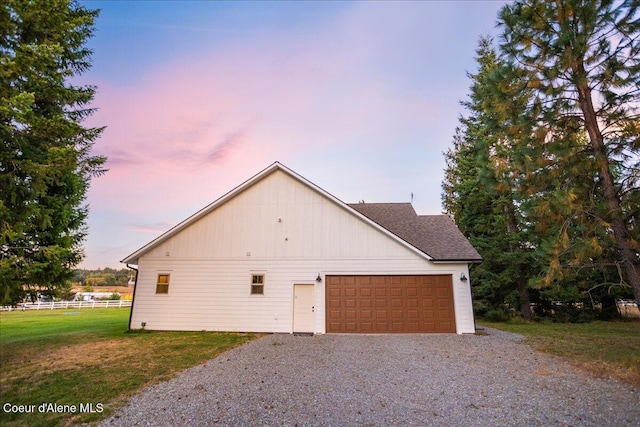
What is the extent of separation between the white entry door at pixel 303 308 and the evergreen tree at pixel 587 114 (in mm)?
8221

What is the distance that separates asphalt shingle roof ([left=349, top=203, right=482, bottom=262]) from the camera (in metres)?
12.5

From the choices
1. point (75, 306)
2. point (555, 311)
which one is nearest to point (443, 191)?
point (555, 311)

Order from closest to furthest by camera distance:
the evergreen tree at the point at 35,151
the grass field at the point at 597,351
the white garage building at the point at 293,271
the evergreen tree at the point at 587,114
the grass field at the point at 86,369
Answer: the grass field at the point at 86,369, the evergreen tree at the point at 35,151, the grass field at the point at 597,351, the evergreen tree at the point at 587,114, the white garage building at the point at 293,271

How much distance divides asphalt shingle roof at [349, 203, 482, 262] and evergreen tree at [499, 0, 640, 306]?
4.90 meters

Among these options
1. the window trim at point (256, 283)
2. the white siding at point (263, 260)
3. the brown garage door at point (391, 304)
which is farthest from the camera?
the window trim at point (256, 283)

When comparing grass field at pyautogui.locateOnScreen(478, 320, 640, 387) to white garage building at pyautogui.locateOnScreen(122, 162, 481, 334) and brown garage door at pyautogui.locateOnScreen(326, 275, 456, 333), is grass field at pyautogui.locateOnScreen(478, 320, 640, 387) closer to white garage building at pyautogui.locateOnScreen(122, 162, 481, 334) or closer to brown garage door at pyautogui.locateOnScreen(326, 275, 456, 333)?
white garage building at pyautogui.locateOnScreen(122, 162, 481, 334)

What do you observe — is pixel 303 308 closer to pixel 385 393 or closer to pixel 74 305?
pixel 385 393

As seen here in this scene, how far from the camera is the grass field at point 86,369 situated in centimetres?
429

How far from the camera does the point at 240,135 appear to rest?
16188 mm

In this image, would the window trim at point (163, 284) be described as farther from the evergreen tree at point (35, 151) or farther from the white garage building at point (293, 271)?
the evergreen tree at point (35, 151)

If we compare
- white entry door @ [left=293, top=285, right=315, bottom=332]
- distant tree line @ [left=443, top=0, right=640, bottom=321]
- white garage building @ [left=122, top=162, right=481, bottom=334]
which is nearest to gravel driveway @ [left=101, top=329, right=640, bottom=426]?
distant tree line @ [left=443, top=0, right=640, bottom=321]

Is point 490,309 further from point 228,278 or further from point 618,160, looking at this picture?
point 228,278

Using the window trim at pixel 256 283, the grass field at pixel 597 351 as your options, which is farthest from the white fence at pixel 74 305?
the grass field at pixel 597 351

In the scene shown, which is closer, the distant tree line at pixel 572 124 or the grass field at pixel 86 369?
the grass field at pixel 86 369
